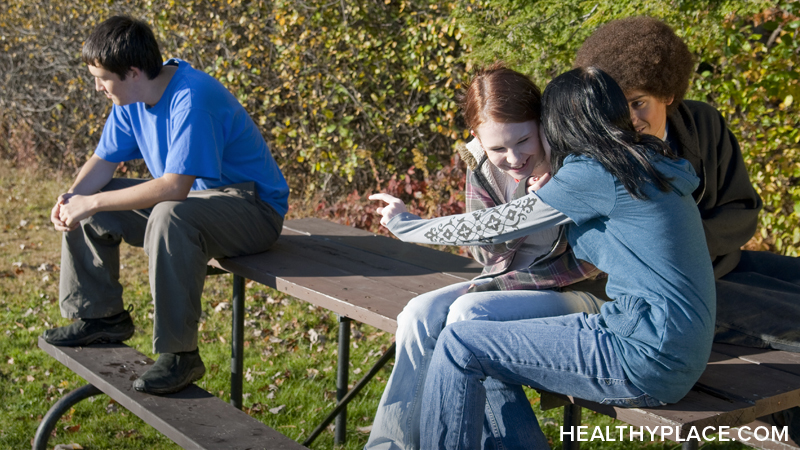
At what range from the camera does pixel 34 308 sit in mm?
5086

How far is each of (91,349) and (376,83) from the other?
4134 millimetres

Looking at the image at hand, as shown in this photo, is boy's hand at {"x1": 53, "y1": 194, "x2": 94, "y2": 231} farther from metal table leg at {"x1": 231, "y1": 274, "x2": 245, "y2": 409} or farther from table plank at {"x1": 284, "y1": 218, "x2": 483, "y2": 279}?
table plank at {"x1": 284, "y1": 218, "x2": 483, "y2": 279}

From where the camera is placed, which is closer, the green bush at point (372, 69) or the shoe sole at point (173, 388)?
the shoe sole at point (173, 388)

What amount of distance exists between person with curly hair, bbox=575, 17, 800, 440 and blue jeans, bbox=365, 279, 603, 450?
1.96 ft

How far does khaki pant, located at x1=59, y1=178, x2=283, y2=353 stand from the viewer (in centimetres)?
280

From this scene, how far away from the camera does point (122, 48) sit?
314cm

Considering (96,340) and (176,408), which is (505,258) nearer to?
(176,408)

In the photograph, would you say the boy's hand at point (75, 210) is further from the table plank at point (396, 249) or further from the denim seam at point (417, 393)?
the denim seam at point (417, 393)

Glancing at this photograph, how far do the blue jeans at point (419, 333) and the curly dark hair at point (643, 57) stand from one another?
30.8 inches

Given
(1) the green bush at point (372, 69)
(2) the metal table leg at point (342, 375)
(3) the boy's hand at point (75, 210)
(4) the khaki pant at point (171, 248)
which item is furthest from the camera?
(1) the green bush at point (372, 69)

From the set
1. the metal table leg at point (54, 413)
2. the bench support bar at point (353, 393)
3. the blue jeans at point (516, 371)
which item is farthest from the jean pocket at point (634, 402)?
the metal table leg at point (54, 413)

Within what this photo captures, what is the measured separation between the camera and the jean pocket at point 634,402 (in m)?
1.88

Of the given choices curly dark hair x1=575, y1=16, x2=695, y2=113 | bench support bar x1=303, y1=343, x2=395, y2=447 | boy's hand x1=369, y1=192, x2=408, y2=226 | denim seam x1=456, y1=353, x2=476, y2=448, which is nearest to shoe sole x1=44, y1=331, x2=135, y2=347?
bench support bar x1=303, y1=343, x2=395, y2=447

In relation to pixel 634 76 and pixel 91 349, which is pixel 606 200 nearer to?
pixel 634 76
